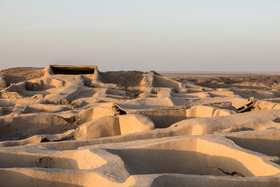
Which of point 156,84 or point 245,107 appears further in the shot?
point 156,84

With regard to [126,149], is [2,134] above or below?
below

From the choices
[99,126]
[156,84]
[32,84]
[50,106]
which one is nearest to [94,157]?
[99,126]

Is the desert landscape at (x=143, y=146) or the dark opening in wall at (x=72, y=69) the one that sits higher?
the dark opening in wall at (x=72, y=69)

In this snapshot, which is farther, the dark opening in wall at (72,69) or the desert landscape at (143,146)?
the dark opening in wall at (72,69)

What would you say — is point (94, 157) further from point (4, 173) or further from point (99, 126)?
point (99, 126)

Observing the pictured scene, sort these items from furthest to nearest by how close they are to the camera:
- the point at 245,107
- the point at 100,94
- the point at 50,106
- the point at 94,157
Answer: the point at 100,94 < the point at 50,106 < the point at 245,107 < the point at 94,157

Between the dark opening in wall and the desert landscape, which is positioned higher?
the dark opening in wall

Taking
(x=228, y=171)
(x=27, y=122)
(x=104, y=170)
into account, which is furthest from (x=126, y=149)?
(x=27, y=122)

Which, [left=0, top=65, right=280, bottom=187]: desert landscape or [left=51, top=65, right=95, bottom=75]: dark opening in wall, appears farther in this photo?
[left=51, top=65, right=95, bottom=75]: dark opening in wall

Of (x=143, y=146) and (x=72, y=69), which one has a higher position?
(x=72, y=69)

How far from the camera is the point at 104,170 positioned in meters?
2.75

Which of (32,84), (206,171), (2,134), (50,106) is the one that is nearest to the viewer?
(206,171)

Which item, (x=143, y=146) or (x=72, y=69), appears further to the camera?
(x=72, y=69)

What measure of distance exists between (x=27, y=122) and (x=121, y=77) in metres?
7.35
